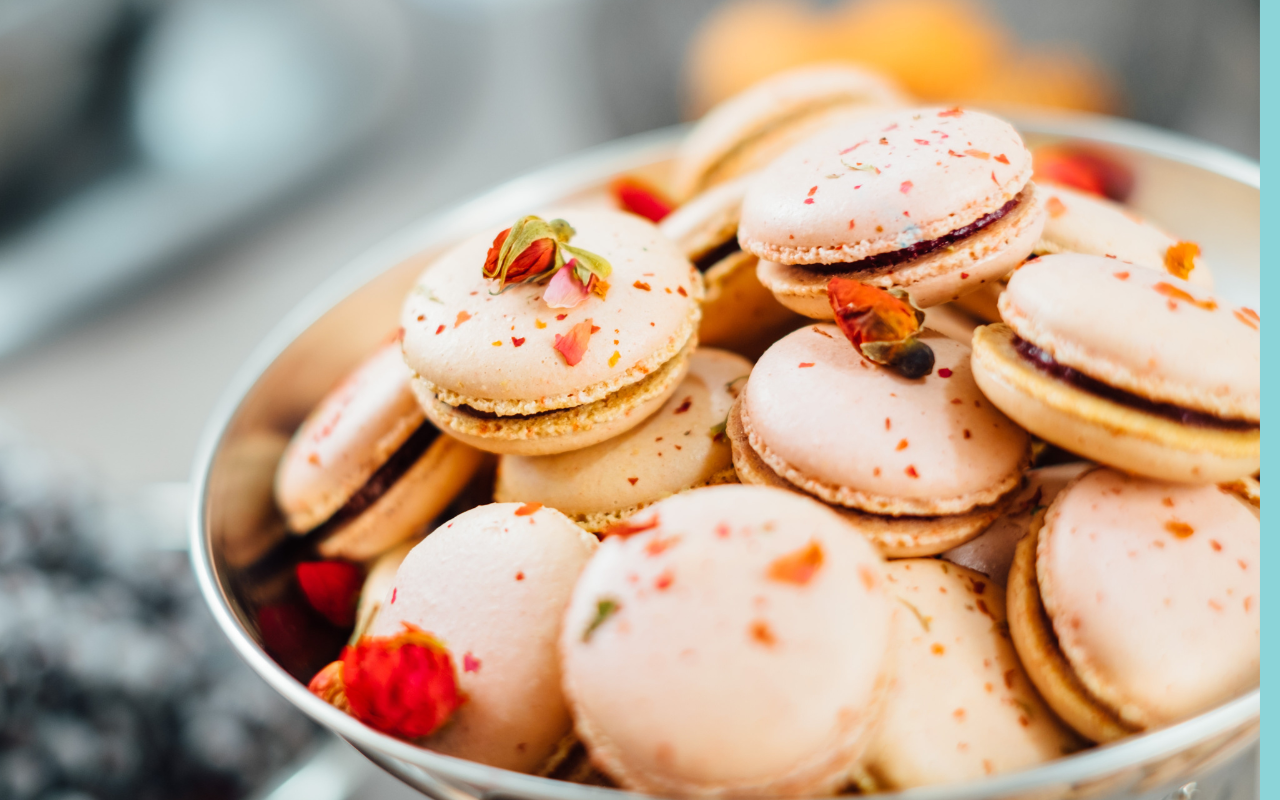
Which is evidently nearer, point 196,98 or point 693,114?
point 693,114

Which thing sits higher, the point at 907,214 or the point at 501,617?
the point at 907,214

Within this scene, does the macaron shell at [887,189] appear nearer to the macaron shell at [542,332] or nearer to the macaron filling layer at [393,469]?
the macaron shell at [542,332]

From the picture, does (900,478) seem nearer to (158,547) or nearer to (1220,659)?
(1220,659)

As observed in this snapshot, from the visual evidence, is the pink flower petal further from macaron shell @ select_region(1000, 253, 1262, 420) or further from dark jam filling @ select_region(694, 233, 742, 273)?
macaron shell @ select_region(1000, 253, 1262, 420)

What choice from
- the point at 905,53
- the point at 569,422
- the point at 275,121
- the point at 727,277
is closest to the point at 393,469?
the point at 569,422

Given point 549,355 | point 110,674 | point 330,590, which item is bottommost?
point 110,674

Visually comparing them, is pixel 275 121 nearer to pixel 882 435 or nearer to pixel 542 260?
pixel 542 260

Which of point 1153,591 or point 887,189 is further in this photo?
point 887,189

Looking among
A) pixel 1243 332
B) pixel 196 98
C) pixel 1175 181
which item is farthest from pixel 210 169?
pixel 1243 332
